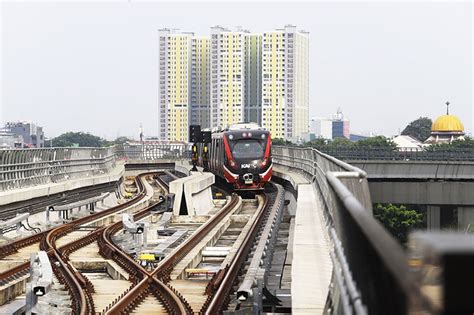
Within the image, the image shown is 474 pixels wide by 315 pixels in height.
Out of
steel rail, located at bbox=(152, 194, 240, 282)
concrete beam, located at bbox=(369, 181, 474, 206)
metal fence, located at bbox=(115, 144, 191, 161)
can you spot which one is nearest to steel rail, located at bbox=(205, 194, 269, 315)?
steel rail, located at bbox=(152, 194, 240, 282)

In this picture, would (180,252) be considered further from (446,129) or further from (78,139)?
(78,139)

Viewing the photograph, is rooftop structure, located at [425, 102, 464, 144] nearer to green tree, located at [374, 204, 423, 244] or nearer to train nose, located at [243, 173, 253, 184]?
green tree, located at [374, 204, 423, 244]

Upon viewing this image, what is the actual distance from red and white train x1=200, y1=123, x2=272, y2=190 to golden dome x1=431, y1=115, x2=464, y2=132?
11441 centimetres

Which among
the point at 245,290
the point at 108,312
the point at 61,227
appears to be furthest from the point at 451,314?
the point at 61,227

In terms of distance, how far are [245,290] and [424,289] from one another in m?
9.54

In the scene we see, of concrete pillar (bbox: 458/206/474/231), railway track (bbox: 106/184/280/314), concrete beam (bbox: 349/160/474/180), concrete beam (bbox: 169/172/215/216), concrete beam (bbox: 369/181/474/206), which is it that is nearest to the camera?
railway track (bbox: 106/184/280/314)

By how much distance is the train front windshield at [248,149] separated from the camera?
38500 millimetres

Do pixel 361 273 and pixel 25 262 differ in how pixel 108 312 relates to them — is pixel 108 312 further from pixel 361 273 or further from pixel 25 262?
pixel 361 273

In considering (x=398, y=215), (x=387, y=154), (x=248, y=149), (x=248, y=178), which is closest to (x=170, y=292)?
(x=248, y=178)

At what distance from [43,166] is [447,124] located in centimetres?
12834

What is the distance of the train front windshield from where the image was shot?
3850 centimetres

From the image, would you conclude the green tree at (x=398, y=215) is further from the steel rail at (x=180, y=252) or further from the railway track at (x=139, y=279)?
the railway track at (x=139, y=279)

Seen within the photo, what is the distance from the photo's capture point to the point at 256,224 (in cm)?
2319

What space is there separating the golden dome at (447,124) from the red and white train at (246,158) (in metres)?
114
